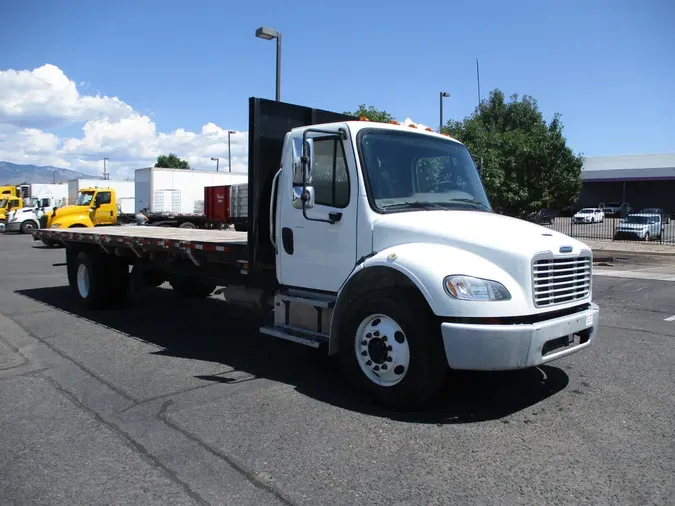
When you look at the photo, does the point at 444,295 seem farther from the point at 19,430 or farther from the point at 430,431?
the point at 19,430

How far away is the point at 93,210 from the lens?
24.9 m

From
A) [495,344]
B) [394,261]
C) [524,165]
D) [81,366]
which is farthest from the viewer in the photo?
[524,165]

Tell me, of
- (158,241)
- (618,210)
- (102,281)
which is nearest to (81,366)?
(158,241)

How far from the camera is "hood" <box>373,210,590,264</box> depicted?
434 centimetres

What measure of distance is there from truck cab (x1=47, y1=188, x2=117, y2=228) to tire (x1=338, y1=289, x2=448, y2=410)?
2247cm

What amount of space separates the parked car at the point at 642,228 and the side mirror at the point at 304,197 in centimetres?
2632

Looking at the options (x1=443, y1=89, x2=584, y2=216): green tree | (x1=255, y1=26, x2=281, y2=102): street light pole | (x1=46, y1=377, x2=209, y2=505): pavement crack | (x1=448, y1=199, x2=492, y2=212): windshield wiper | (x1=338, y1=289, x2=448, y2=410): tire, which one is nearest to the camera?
(x1=46, y1=377, x2=209, y2=505): pavement crack

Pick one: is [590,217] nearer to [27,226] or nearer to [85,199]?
[85,199]

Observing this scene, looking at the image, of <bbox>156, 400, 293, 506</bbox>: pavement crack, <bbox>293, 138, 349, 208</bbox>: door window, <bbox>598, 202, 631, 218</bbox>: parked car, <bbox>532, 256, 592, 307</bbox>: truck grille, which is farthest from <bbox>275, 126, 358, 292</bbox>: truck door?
<bbox>598, 202, 631, 218</bbox>: parked car

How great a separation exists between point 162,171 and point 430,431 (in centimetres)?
2791

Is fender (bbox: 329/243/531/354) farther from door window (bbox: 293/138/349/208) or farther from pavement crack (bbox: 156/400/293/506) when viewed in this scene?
pavement crack (bbox: 156/400/293/506)

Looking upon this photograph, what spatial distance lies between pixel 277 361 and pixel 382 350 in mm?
1915

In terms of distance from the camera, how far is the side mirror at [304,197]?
A: 516cm

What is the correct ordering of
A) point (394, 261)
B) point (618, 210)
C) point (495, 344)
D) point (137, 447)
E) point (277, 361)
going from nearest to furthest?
point (137, 447), point (495, 344), point (394, 261), point (277, 361), point (618, 210)
